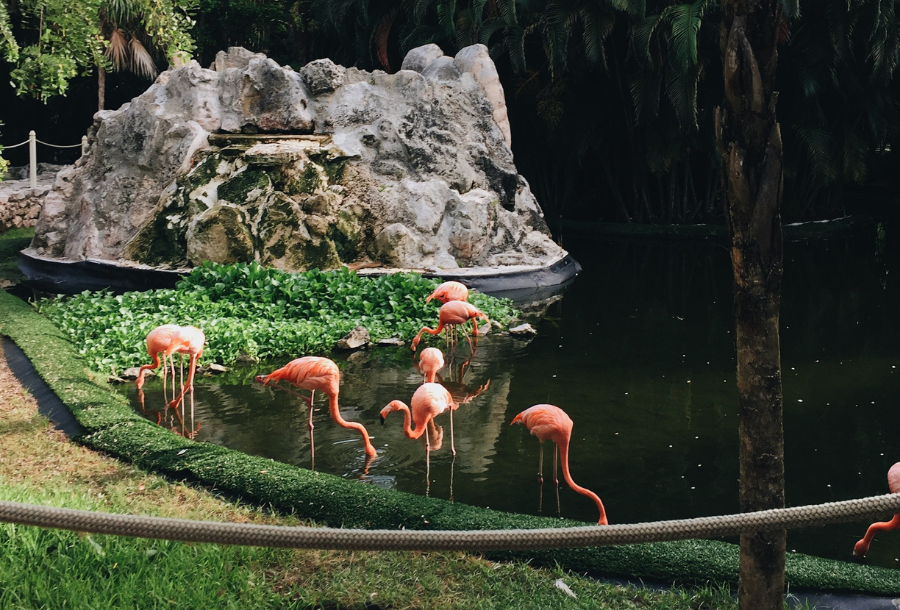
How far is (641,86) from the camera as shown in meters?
16.4

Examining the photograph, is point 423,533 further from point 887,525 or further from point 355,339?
point 355,339

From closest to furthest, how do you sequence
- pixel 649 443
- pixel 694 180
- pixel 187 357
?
pixel 649 443 < pixel 187 357 < pixel 694 180

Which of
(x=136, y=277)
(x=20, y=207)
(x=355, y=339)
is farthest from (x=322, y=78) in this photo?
(x=20, y=207)

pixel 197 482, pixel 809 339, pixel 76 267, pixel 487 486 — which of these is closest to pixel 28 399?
pixel 197 482

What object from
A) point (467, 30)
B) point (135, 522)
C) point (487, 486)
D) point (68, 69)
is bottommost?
point (487, 486)

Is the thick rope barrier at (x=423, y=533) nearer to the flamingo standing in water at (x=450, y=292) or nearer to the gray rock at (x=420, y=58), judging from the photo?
the flamingo standing in water at (x=450, y=292)

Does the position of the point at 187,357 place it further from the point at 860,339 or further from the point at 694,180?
the point at 694,180

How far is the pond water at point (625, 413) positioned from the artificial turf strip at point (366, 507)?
617 millimetres

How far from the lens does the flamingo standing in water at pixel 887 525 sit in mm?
3779

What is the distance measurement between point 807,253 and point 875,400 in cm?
902

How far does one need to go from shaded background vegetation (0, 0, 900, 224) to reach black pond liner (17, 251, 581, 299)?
526cm

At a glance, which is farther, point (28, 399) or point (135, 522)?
point (28, 399)

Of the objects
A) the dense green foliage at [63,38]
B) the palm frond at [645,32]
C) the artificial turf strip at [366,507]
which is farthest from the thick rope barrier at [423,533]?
the palm frond at [645,32]

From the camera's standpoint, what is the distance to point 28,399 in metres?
6.00
